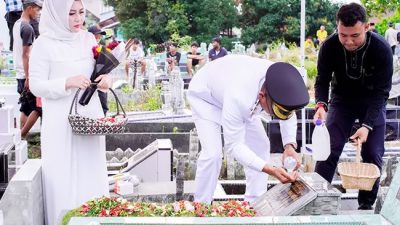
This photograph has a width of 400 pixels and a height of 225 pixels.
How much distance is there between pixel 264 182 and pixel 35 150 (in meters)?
3.39

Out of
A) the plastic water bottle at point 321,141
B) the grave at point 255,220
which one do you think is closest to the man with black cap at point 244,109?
the plastic water bottle at point 321,141

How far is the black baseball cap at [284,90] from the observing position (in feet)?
10.9

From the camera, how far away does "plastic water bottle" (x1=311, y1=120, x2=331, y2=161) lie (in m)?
4.25

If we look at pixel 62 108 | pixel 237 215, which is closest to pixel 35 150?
pixel 62 108

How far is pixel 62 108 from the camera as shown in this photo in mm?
3975

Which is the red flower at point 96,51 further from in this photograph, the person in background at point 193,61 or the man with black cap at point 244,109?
the person in background at point 193,61

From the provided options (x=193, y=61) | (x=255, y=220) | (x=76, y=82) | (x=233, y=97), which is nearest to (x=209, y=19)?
(x=193, y=61)

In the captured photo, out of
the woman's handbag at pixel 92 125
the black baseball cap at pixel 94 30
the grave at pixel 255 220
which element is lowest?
the grave at pixel 255 220

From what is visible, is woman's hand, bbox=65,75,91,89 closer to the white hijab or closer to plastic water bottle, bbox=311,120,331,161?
the white hijab

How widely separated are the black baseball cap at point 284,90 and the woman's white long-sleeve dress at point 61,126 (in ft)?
4.37

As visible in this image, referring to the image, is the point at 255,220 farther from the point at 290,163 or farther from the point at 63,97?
the point at 63,97

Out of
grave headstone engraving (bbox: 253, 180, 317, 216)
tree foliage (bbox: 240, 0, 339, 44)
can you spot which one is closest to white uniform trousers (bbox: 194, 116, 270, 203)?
grave headstone engraving (bbox: 253, 180, 317, 216)

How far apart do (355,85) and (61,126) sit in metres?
2.18

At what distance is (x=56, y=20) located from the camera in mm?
3875
